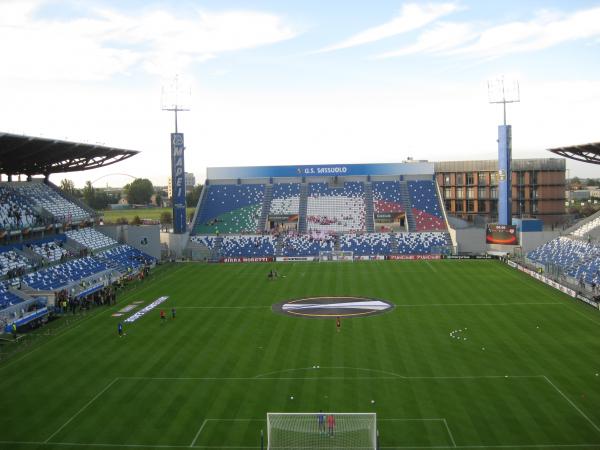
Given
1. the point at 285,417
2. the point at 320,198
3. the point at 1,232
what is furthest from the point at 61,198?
the point at 285,417

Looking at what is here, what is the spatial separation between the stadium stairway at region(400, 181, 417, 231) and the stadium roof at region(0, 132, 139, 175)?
3767cm

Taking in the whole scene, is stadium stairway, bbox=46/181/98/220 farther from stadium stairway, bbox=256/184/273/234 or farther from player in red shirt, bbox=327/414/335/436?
player in red shirt, bbox=327/414/335/436

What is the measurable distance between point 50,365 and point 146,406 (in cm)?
889

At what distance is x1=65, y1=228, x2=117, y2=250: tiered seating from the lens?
60.9 meters

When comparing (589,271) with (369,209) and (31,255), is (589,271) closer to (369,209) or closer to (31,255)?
(369,209)

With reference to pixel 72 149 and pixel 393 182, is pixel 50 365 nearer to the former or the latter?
pixel 72 149

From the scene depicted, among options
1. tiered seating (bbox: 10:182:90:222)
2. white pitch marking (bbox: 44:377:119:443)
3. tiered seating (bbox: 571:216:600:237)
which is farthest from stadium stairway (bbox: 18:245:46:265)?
tiered seating (bbox: 571:216:600:237)

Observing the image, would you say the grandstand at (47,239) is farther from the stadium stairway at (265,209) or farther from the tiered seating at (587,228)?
the tiered seating at (587,228)

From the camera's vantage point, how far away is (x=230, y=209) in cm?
8425

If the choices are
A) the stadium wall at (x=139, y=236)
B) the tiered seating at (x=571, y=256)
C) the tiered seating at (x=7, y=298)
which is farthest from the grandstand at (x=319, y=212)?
the tiered seating at (x=7, y=298)

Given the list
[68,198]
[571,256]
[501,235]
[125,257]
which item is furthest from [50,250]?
[501,235]

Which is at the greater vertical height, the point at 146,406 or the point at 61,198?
the point at 61,198

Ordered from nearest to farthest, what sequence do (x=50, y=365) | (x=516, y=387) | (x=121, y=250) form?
→ (x=516, y=387), (x=50, y=365), (x=121, y=250)

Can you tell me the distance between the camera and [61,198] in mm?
66875
